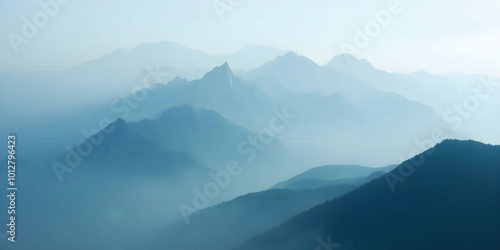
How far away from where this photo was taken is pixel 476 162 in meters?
27.7

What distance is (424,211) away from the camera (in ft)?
85.9

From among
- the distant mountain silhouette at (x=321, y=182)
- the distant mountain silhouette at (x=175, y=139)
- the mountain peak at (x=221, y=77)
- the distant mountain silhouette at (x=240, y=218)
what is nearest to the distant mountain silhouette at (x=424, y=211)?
the distant mountain silhouette at (x=240, y=218)

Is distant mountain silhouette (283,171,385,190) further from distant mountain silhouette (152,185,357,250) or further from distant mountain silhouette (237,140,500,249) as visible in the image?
distant mountain silhouette (237,140,500,249)

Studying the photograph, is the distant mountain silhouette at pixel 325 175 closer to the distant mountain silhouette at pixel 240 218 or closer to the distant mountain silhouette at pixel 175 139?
the distant mountain silhouette at pixel 240 218

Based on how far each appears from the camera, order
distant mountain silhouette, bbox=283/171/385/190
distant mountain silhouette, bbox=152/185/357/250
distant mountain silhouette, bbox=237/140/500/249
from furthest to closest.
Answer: distant mountain silhouette, bbox=283/171/385/190, distant mountain silhouette, bbox=152/185/357/250, distant mountain silhouette, bbox=237/140/500/249

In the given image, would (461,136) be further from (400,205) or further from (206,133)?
(206,133)

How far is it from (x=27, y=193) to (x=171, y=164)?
2052 cm

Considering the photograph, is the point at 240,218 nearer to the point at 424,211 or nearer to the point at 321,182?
the point at 321,182

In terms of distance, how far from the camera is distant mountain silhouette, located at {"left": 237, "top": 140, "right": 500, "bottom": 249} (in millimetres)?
24297

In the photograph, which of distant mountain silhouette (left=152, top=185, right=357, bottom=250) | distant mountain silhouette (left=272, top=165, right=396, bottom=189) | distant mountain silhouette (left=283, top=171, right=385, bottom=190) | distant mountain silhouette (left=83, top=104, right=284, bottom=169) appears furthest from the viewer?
distant mountain silhouette (left=83, top=104, right=284, bottom=169)

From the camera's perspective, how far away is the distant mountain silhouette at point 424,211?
79.7ft

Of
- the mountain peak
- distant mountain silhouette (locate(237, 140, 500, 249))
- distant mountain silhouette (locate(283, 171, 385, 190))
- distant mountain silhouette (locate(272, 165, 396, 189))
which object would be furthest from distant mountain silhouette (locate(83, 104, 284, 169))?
distant mountain silhouette (locate(237, 140, 500, 249))

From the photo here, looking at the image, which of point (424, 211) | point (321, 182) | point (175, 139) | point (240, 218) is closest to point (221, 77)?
point (175, 139)

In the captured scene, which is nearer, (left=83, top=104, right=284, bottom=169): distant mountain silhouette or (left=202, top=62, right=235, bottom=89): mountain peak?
(left=83, top=104, right=284, bottom=169): distant mountain silhouette
